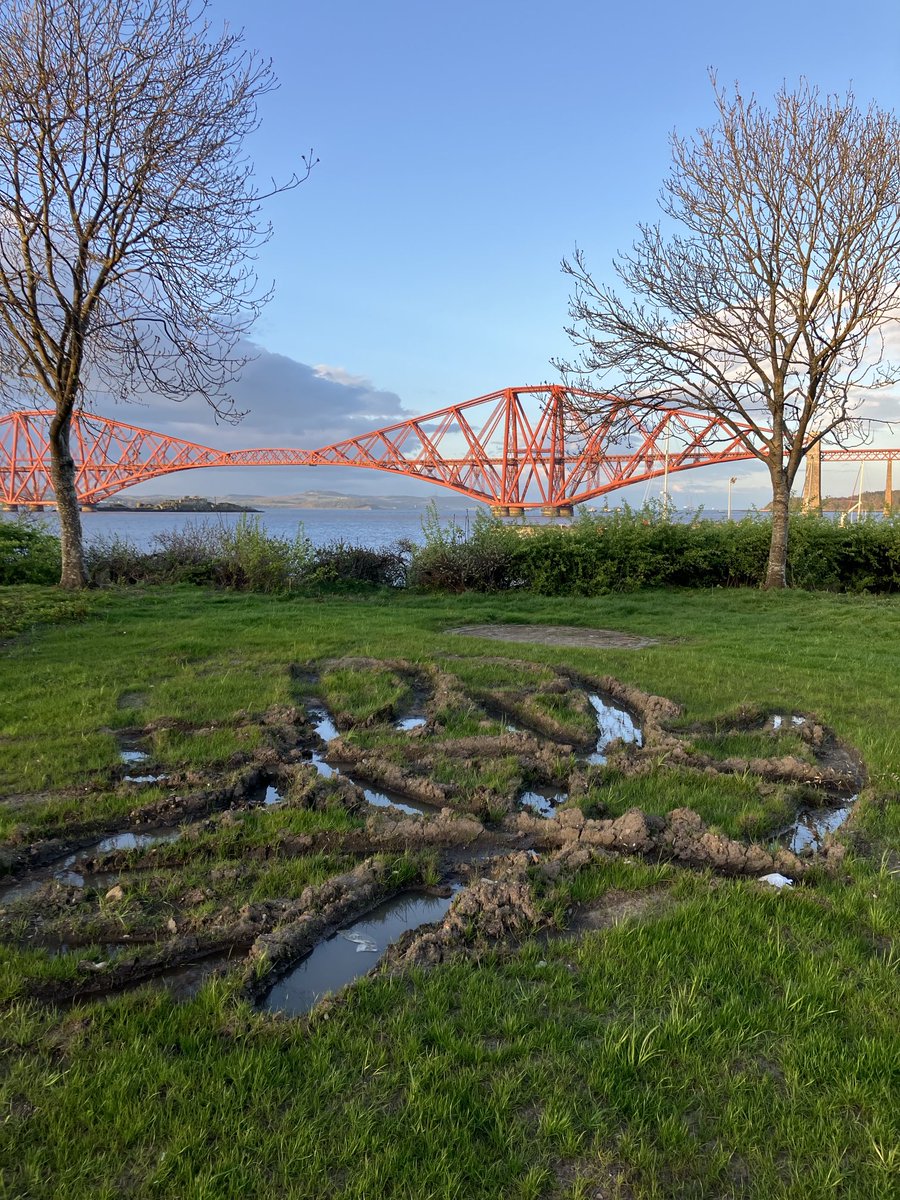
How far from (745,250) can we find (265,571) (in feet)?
38.4

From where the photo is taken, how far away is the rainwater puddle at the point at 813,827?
4.01 metres

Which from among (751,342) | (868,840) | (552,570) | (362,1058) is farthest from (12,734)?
(751,342)

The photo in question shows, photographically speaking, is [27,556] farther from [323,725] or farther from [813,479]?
[813,479]

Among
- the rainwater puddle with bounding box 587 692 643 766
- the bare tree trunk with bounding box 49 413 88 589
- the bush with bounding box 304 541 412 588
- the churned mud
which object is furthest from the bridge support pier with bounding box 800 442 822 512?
the churned mud

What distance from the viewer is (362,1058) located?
7.54 feet

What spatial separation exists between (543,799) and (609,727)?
1.82 meters

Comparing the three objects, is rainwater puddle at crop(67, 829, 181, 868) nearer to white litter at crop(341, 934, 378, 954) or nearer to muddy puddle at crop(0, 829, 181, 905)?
muddy puddle at crop(0, 829, 181, 905)

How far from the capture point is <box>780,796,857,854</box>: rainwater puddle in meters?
4.01

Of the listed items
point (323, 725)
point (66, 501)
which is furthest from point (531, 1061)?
point (66, 501)

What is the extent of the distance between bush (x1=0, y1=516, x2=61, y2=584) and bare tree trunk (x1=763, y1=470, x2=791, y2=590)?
1492 centimetres

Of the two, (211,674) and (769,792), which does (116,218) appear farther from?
(769,792)

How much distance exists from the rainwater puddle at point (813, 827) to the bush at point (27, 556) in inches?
556

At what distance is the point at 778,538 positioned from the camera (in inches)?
607

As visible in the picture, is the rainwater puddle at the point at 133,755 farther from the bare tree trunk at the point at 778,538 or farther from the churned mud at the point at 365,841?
the bare tree trunk at the point at 778,538
